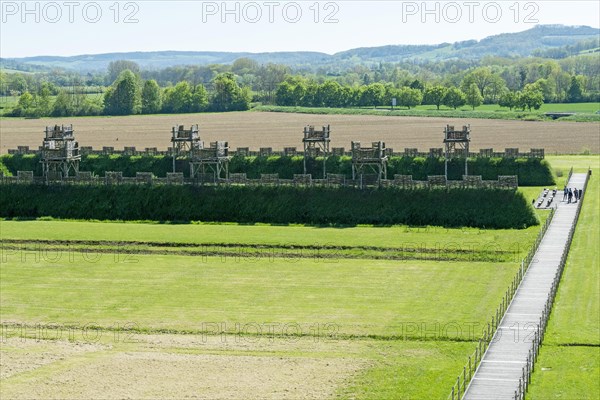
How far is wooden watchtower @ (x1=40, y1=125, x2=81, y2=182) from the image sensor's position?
360 ft

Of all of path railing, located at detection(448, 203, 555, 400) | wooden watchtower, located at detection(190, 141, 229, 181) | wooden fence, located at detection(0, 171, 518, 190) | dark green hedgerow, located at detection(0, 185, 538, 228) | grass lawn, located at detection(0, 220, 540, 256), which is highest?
wooden watchtower, located at detection(190, 141, 229, 181)

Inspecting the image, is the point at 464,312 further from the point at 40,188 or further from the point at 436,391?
the point at 40,188

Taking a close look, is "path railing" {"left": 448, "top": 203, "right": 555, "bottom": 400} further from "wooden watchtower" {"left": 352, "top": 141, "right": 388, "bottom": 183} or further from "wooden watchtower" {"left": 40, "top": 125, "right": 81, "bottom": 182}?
"wooden watchtower" {"left": 40, "top": 125, "right": 81, "bottom": 182}

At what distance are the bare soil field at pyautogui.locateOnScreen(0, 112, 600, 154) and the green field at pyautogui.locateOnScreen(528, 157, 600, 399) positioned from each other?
70831 mm

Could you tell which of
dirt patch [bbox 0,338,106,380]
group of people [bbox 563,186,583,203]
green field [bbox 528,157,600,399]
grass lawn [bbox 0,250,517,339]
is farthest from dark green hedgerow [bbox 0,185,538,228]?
dirt patch [bbox 0,338,106,380]

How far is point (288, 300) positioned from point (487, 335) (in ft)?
49.2

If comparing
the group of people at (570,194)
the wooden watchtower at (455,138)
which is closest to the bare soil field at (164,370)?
the group of people at (570,194)

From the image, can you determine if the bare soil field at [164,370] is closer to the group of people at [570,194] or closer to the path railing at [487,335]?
the path railing at [487,335]

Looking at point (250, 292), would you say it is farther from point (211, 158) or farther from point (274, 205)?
point (211, 158)

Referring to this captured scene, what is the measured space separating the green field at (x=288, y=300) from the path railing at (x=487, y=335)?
869 millimetres

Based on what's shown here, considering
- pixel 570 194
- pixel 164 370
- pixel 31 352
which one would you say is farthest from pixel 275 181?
pixel 164 370

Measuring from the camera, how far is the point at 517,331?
5609 centimetres

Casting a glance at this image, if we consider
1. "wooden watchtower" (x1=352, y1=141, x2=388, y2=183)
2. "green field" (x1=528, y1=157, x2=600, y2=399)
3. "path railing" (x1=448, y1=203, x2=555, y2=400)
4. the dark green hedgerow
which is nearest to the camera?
"path railing" (x1=448, y1=203, x2=555, y2=400)

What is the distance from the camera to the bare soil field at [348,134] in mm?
155375
